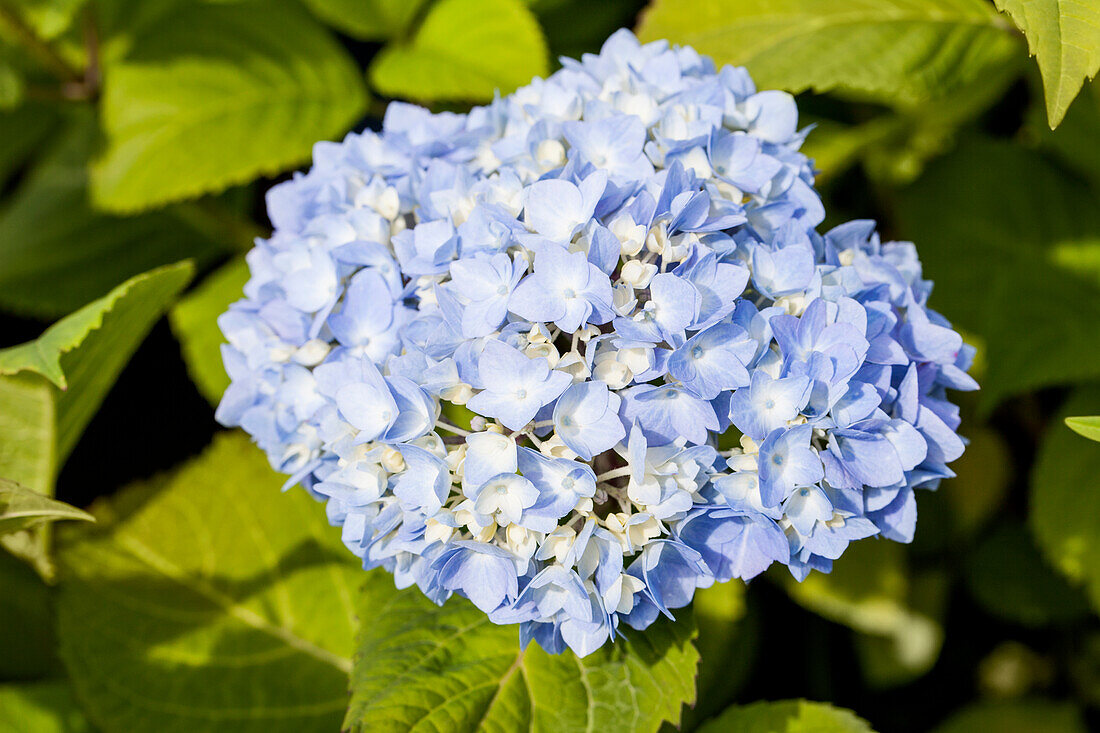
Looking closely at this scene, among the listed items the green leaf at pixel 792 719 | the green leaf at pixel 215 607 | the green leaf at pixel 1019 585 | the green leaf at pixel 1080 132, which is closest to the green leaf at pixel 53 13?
the green leaf at pixel 215 607

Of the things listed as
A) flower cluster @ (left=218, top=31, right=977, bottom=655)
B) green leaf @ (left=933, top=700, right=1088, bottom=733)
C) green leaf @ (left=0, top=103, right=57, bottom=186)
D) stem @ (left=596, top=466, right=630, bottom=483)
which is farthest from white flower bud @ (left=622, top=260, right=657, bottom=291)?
green leaf @ (left=0, top=103, right=57, bottom=186)

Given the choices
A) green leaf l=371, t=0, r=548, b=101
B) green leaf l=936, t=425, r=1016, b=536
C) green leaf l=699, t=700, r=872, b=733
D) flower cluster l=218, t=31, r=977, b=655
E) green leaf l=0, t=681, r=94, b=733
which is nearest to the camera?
flower cluster l=218, t=31, r=977, b=655

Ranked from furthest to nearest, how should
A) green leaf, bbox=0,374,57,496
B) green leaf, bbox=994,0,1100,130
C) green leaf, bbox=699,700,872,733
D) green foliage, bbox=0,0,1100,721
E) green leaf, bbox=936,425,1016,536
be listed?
green leaf, bbox=936,425,1016,536, green leaf, bbox=0,374,57,496, green leaf, bbox=699,700,872,733, green foliage, bbox=0,0,1100,721, green leaf, bbox=994,0,1100,130

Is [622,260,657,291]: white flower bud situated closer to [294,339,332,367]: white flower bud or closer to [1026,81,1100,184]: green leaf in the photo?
[294,339,332,367]: white flower bud

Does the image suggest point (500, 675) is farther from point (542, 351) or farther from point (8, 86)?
point (8, 86)

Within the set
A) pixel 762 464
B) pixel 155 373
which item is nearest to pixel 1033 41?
pixel 762 464

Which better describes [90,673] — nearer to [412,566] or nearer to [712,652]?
[412,566]

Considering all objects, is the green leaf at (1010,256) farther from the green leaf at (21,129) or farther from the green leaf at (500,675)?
the green leaf at (21,129)

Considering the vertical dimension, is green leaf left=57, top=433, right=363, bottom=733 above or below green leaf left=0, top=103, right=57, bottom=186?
below
